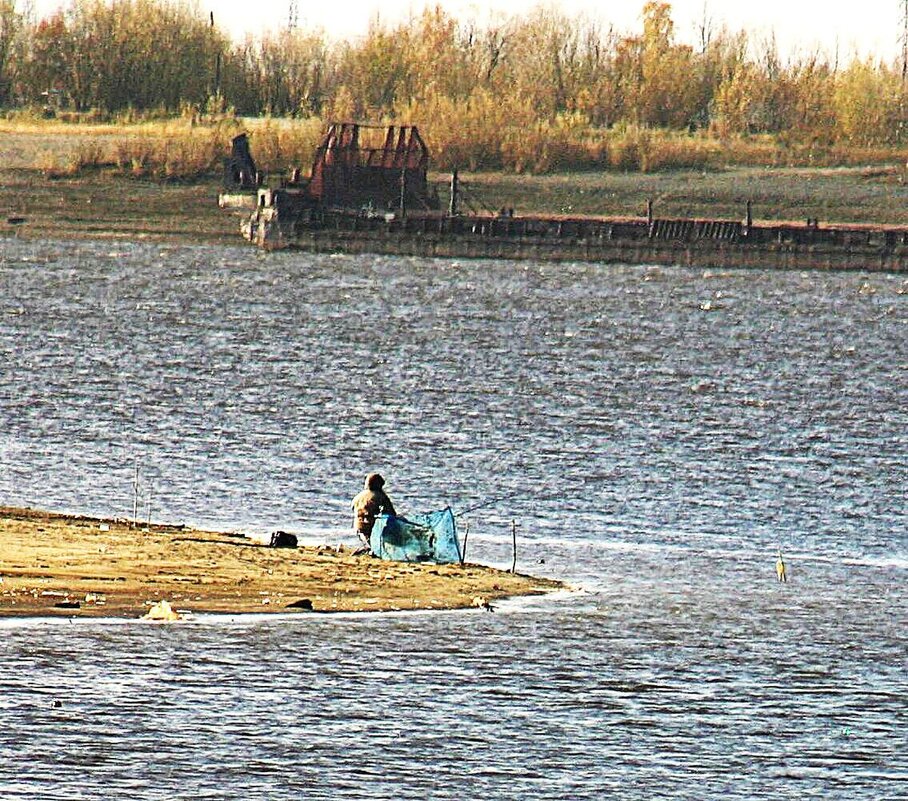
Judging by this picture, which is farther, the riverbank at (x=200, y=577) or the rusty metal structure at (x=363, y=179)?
the rusty metal structure at (x=363, y=179)

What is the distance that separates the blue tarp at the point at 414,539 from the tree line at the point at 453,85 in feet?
452

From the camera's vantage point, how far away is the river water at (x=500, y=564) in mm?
18125

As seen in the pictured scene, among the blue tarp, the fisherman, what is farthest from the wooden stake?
the blue tarp

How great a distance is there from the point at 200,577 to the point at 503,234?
10484 cm

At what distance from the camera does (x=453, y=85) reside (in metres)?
181

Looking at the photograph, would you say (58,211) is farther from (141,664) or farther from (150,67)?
(141,664)

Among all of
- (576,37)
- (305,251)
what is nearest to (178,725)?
(305,251)

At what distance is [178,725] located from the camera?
61.5 feet

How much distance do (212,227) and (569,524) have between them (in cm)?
12456

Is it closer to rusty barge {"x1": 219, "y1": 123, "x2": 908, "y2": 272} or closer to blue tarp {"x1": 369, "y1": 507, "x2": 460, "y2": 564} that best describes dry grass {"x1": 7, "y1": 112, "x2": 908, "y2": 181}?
rusty barge {"x1": 219, "y1": 123, "x2": 908, "y2": 272}

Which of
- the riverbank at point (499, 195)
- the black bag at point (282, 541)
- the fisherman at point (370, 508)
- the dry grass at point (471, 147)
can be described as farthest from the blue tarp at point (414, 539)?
the dry grass at point (471, 147)

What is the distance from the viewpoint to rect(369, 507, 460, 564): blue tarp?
25.7 m

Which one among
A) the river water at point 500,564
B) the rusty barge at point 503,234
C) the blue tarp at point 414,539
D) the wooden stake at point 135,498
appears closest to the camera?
the river water at point 500,564

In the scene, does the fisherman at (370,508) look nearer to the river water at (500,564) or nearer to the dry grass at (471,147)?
the river water at (500,564)
